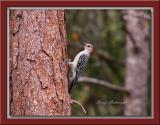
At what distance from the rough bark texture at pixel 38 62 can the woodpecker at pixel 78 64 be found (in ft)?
0.86

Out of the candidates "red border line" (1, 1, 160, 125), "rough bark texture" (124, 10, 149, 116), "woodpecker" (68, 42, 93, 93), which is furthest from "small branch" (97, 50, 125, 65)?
"red border line" (1, 1, 160, 125)

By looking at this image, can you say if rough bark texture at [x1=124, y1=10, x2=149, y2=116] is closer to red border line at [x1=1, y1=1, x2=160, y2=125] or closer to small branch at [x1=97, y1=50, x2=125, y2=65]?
small branch at [x1=97, y1=50, x2=125, y2=65]

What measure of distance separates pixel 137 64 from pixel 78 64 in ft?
11.9

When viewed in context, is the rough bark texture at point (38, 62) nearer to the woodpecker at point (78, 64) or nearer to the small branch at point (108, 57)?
the woodpecker at point (78, 64)

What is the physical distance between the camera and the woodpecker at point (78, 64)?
7207 mm

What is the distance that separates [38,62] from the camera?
6.82m

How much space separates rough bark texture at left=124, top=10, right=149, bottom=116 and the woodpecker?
3018mm

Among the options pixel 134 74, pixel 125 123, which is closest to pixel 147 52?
pixel 134 74

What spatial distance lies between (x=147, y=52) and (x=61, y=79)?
14.3ft

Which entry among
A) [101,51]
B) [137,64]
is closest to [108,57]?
[137,64]
